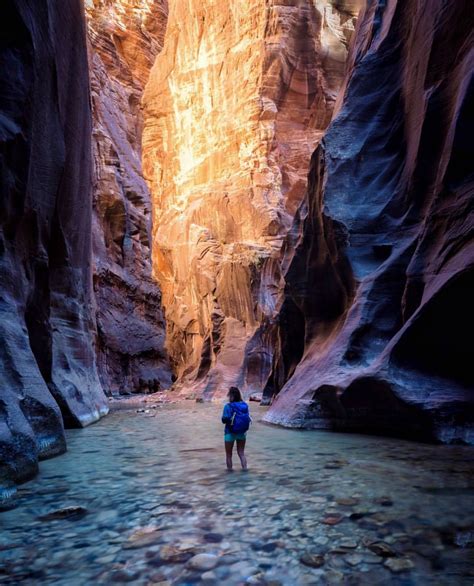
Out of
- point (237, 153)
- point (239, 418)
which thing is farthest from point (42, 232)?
point (237, 153)

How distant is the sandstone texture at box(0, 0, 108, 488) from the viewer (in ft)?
26.1

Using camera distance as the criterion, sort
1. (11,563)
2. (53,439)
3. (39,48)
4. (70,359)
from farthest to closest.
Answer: (70,359), (39,48), (53,439), (11,563)

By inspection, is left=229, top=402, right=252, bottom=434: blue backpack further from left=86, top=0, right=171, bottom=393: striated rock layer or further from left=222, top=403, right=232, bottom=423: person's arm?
left=86, top=0, right=171, bottom=393: striated rock layer

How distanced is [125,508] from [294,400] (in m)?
8.63

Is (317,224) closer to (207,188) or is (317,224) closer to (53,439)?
(53,439)

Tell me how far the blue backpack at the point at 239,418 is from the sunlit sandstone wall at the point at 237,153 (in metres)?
23.4

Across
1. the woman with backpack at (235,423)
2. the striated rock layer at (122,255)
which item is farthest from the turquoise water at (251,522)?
the striated rock layer at (122,255)

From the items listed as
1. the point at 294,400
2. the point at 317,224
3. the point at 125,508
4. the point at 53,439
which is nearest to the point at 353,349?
the point at 294,400

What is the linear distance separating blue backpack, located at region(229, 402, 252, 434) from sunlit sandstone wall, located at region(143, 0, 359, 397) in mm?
23420

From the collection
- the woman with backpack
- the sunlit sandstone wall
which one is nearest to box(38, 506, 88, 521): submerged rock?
the woman with backpack

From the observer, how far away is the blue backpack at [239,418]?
7.21 meters

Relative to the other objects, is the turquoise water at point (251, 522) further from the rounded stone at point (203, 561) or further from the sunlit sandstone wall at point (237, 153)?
the sunlit sandstone wall at point (237, 153)

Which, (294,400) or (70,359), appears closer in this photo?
(294,400)

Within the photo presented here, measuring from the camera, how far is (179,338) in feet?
143
